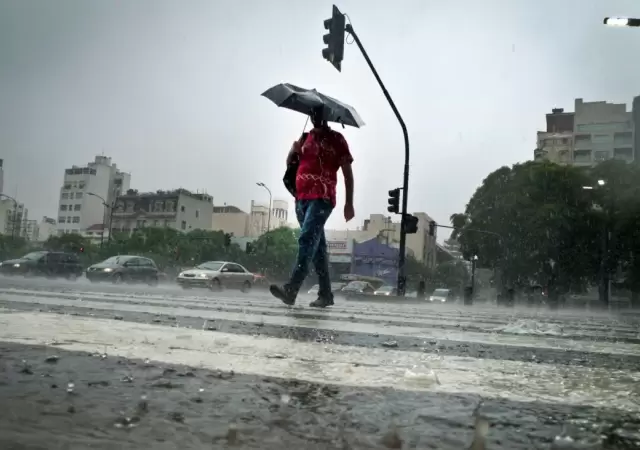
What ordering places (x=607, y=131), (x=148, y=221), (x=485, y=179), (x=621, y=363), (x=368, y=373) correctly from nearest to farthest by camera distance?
(x=368, y=373) < (x=621, y=363) < (x=485, y=179) < (x=607, y=131) < (x=148, y=221)

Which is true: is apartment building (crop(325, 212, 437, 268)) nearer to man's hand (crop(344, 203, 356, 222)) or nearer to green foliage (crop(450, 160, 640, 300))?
green foliage (crop(450, 160, 640, 300))

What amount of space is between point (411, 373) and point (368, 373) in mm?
151

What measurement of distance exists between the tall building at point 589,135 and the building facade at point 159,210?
5702cm

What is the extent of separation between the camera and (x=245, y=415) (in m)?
1.35

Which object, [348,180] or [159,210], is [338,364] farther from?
[159,210]

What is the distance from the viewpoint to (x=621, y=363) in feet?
8.30

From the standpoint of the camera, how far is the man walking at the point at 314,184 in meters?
5.45

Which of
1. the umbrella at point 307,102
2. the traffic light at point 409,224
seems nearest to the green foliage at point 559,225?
the traffic light at point 409,224

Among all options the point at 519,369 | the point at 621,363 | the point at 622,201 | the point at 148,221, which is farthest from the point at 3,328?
the point at 148,221

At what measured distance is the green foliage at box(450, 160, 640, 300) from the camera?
116ft

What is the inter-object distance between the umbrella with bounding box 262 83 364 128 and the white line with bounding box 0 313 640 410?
5092 mm

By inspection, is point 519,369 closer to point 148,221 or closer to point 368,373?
point 368,373

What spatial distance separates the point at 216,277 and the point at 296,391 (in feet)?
74.0

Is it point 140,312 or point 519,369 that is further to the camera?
point 140,312
